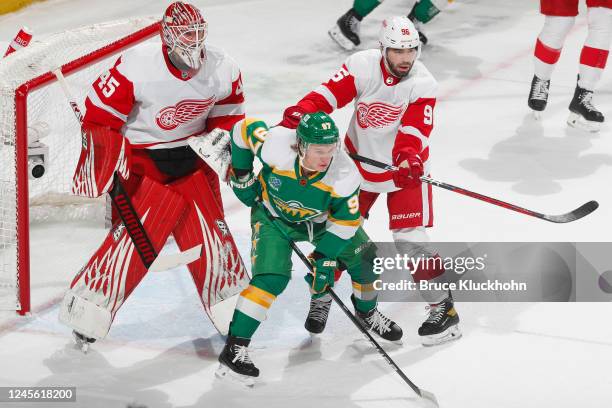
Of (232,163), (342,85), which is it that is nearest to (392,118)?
(342,85)

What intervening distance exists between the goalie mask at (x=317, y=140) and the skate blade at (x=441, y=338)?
2.72ft

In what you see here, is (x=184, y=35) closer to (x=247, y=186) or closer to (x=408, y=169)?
(x=247, y=186)

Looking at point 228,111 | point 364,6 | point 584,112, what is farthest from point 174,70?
point 364,6

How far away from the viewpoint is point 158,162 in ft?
11.8

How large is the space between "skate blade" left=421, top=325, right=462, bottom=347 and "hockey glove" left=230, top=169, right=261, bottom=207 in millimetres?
760

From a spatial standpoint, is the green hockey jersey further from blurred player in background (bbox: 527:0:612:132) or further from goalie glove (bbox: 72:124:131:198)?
blurred player in background (bbox: 527:0:612:132)

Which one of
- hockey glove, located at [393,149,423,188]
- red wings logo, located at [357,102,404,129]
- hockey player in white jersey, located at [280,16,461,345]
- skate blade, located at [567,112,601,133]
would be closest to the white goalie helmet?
hockey player in white jersey, located at [280,16,461,345]

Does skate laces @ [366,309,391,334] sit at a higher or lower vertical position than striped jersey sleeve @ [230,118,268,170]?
Answer: lower

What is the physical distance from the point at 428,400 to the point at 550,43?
2.64 metres

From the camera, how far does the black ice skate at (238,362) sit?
3436 millimetres

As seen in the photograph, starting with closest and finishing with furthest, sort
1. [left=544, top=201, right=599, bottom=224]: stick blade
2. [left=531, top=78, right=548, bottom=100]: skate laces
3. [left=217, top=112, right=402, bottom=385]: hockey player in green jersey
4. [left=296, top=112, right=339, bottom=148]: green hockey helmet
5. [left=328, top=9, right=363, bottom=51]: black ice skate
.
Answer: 1. [left=296, top=112, right=339, bottom=148]: green hockey helmet
2. [left=217, top=112, right=402, bottom=385]: hockey player in green jersey
3. [left=544, top=201, right=599, bottom=224]: stick blade
4. [left=531, top=78, right=548, bottom=100]: skate laces
5. [left=328, top=9, right=363, bottom=51]: black ice skate

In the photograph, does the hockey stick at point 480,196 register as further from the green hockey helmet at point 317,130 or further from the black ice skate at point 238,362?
the black ice skate at point 238,362

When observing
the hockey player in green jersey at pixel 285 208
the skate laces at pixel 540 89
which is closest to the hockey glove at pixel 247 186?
the hockey player in green jersey at pixel 285 208

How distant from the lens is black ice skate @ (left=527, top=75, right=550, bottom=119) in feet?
18.4
